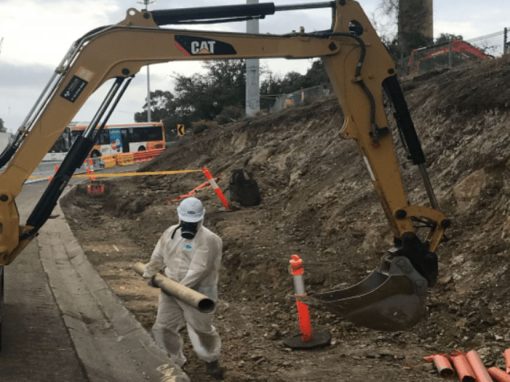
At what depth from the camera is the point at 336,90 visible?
673 cm

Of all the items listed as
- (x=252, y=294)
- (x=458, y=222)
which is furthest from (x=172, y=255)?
(x=458, y=222)

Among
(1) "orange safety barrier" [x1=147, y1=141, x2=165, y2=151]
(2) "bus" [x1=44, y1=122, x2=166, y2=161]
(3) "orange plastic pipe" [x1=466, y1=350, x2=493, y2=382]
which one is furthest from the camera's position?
(1) "orange safety barrier" [x1=147, y1=141, x2=165, y2=151]

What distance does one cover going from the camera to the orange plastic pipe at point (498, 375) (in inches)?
231

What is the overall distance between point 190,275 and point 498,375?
2.94 meters

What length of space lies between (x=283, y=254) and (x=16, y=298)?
417 centimetres

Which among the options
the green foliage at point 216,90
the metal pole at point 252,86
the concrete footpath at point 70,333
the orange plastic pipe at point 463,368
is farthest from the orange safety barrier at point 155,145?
the orange plastic pipe at point 463,368

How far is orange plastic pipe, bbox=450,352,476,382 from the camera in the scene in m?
5.96

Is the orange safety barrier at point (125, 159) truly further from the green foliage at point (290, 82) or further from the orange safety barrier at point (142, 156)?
the green foliage at point (290, 82)

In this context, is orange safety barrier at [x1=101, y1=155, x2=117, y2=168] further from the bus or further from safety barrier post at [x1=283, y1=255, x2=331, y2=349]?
safety barrier post at [x1=283, y1=255, x2=331, y2=349]

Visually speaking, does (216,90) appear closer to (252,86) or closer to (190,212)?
(252,86)

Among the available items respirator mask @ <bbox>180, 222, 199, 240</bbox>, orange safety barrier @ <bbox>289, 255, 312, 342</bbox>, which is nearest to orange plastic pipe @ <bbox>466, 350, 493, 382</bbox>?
orange safety barrier @ <bbox>289, 255, 312, 342</bbox>

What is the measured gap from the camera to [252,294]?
9.94 metres

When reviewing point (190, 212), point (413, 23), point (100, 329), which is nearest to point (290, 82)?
point (413, 23)

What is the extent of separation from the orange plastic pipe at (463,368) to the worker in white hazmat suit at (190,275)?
2266 mm
